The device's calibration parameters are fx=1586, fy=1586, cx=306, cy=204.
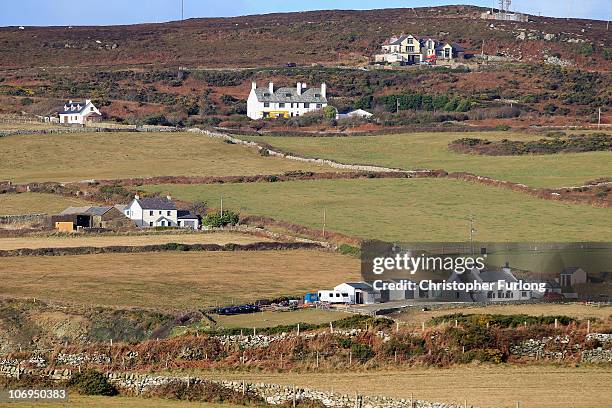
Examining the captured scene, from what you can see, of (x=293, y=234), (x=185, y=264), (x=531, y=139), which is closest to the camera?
(x=185, y=264)

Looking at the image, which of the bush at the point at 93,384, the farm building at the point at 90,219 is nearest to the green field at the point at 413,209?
the farm building at the point at 90,219

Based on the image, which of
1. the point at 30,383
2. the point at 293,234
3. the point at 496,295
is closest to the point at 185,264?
the point at 293,234

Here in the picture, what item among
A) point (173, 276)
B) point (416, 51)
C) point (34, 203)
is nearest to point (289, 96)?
point (416, 51)

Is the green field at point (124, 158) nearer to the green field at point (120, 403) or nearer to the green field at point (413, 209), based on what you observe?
the green field at point (413, 209)

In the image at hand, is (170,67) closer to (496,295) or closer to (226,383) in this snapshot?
(496,295)

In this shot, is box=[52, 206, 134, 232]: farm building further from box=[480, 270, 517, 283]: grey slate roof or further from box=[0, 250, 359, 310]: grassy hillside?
box=[480, 270, 517, 283]: grey slate roof

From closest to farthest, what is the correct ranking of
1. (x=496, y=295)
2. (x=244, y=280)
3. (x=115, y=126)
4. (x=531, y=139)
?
(x=496, y=295) < (x=244, y=280) < (x=531, y=139) < (x=115, y=126)
